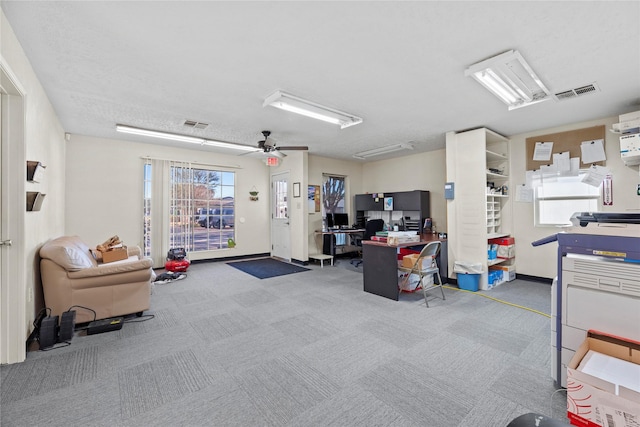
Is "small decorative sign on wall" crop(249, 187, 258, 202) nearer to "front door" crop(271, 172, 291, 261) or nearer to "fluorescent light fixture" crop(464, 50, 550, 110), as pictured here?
"front door" crop(271, 172, 291, 261)

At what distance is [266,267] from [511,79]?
5.31 m

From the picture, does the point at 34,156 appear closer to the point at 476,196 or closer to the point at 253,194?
the point at 253,194

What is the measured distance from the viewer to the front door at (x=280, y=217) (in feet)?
22.9

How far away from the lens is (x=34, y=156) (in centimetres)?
287

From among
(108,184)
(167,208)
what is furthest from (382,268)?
(108,184)

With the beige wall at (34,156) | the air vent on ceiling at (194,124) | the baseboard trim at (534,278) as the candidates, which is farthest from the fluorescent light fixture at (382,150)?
the beige wall at (34,156)

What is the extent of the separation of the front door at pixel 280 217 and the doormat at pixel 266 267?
36 centimetres

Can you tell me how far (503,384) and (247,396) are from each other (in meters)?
1.89

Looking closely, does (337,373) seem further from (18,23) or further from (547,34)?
(18,23)

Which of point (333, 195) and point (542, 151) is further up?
point (542, 151)

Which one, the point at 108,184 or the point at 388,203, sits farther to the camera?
the point at 388,203

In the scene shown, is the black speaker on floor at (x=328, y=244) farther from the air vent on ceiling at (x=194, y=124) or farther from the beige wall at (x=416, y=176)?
the air vent on ceiling at (x=194, y=124)

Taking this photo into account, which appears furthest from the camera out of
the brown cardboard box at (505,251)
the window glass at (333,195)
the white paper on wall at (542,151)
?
the window glass at (333,195)

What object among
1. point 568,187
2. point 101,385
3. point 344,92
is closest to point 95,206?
point 101,385
